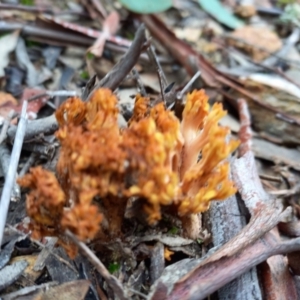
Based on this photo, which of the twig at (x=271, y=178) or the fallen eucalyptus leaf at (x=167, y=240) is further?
the twig at (x=271, y=178)

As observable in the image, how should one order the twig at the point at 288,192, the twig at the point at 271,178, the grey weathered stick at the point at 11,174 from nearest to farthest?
the grey weathered stick at the point at 11,174
the twig at the point at 288,192
the twig at the point at 271,178

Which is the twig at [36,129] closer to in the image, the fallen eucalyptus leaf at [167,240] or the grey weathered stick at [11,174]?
the grey weathered stick at [11,174]

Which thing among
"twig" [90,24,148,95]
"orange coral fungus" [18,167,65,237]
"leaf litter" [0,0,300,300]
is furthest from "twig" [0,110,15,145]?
Result: "orange coral fungus" [18,167,65,237]

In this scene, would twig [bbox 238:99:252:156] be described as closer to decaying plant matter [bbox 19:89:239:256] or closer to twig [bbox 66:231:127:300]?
decaying plant matter [bbox 19:89:239:256]

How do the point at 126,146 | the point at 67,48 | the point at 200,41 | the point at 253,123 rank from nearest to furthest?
the point at 126,146
the point at 253,123
the point at 67,48
the point at 200,41

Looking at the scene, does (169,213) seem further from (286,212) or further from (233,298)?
(286,212)

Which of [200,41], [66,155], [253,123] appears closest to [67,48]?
[200,41]

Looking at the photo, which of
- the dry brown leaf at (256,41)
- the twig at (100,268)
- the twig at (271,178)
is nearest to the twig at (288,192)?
the twig at (271,178)
